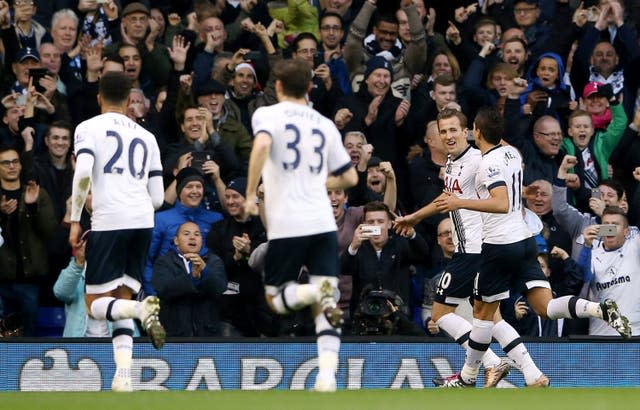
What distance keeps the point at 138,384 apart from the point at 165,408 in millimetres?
4978

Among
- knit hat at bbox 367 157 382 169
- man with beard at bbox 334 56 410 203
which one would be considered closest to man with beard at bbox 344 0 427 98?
man with beard at bbox 334 56 410 203

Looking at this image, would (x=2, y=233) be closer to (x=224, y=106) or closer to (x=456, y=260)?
(x=224, y=106)

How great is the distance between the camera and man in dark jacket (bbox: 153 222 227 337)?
15016mm

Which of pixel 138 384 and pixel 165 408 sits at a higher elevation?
pixel 165 408

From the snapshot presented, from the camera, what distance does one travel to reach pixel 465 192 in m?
13.8

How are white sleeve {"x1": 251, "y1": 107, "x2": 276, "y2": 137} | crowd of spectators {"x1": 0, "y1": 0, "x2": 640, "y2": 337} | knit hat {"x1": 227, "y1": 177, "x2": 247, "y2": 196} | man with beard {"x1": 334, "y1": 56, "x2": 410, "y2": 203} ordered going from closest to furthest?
white sleeve {"x1": 251, "y1": 107, "x2": 276, "y2": 137} < crowd of spectators {"x1": 0, "y1": 0, "x2": 640, "y2": 337} < knit hat {"x1": 227, "y1": 177, "x2": 247, "y2": 196} < man with beard {"x1": 334, "y1": 56, "x2": 410, "y2": 203}

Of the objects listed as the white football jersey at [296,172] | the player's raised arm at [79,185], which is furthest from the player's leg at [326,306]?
the player's raised arm at [79,185]

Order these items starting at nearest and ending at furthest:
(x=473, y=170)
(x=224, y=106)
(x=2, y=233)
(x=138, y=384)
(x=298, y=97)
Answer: (x=298, y=97) → (x=473, y=170) → (x=138, y=384) → (x=2, y=233) → (x=224, y=106)

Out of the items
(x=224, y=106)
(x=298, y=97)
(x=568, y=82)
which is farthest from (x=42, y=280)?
(x=568, y=82)

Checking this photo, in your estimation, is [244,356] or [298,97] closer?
[298,97]

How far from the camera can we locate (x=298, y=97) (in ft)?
35.9

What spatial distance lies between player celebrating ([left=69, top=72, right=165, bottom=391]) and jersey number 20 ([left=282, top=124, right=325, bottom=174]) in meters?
1.99

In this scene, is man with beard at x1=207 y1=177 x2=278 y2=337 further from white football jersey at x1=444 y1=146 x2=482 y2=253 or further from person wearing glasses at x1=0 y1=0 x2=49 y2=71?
person wearing glasses at x1=0 y1=0 x2=49 y2=71

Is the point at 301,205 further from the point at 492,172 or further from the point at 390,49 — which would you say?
the point at 390,49
